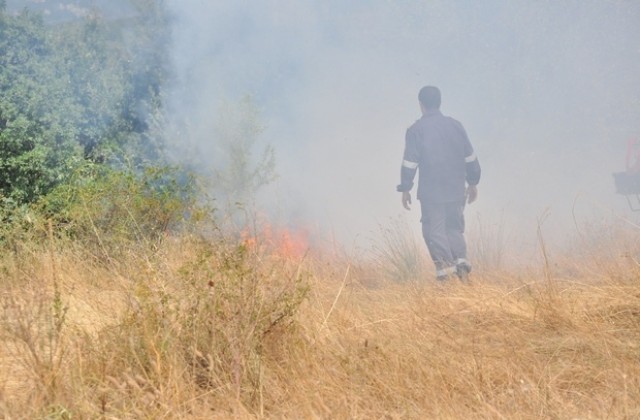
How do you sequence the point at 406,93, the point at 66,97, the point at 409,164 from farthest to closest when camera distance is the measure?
the point at 406,93, the point at 66,97, the point at 409,164

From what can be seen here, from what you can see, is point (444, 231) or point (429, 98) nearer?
point (444, 231)

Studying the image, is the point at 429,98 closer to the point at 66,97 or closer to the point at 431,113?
the point at 431,113

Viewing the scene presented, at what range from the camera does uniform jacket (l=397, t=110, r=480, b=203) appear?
263 inches

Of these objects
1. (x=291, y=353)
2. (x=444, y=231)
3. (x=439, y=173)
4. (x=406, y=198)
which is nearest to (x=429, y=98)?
(x=439, y=173)

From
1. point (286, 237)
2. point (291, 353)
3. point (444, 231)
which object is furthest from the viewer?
point (286, 237)

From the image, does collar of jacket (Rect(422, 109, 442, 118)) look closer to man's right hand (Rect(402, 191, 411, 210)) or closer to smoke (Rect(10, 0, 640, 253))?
man's right hand (Rect(402, 191, 411, 210))

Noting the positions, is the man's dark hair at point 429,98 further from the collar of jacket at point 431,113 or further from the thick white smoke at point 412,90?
the thick white smoke at point 412,90

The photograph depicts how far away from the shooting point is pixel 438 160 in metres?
6.69

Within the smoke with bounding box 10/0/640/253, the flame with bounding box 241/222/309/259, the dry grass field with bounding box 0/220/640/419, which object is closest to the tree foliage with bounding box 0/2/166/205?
the smoke with bounding box 10/0/640/253

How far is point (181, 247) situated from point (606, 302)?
2818 mm

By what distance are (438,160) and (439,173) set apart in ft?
0.37

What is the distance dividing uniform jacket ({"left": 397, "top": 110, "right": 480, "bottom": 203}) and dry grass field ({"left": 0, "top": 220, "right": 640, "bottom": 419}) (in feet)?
7.11

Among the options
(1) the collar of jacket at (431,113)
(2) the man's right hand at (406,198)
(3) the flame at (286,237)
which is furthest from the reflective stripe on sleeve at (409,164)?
(3) the flame at (286,237)

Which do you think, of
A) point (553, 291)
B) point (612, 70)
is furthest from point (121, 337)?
point (612, 70)
